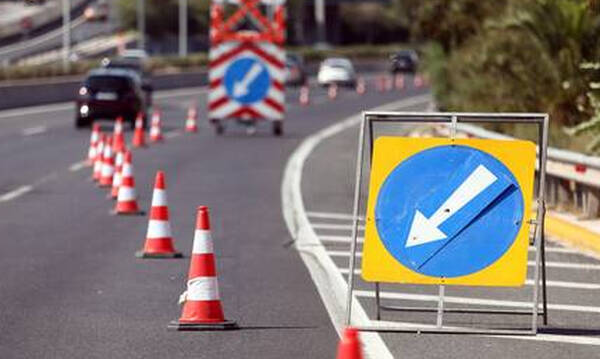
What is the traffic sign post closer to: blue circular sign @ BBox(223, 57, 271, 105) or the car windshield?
blue circular sign @ BBox(223, 57, 271, 105)

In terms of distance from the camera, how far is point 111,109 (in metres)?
42.3

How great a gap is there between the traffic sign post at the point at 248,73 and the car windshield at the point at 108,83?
2.98 metres

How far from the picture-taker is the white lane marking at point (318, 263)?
1097cm

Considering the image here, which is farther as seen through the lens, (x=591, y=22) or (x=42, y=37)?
(x=42, y=37)

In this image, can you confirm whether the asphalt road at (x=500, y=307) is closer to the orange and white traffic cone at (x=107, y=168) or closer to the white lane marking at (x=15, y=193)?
the white lane marking at (x=15, y=193)

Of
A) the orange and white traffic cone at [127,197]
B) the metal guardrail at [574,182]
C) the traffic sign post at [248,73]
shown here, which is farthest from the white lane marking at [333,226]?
the traffic sign post at [248,73]

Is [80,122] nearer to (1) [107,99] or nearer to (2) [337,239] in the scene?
(1) [107,99]

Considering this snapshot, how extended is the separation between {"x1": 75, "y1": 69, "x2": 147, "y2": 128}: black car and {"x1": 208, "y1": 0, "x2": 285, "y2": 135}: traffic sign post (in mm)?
2726

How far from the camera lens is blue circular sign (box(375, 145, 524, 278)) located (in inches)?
437

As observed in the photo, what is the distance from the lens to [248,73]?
132 ft

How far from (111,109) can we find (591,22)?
18926 millimetres

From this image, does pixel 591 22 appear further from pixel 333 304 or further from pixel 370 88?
pixel 370 88

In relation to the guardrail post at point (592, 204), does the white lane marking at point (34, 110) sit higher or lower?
lower

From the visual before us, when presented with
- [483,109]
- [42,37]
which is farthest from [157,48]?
[483,109]
